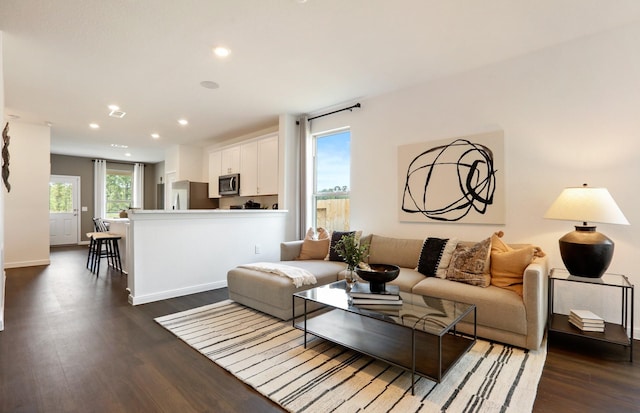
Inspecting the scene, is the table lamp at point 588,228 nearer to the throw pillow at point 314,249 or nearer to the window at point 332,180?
the throw pillow at point 314,249

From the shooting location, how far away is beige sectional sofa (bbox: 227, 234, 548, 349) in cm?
229

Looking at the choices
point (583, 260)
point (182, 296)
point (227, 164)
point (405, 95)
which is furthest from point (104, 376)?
point (227, 164)

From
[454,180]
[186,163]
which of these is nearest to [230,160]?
[186,163]

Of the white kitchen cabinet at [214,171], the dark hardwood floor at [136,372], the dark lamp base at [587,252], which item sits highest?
the white kitchen cabinet at [214,171]

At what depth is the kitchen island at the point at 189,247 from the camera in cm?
350

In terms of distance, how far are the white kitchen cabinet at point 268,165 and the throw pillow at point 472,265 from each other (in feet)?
10.5

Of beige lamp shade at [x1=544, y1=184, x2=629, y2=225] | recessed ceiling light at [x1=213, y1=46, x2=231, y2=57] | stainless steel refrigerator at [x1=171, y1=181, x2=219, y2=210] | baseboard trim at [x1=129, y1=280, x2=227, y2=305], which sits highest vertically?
recessed ceiling light at [x1=213, y1=46, x2=231, y2=57]

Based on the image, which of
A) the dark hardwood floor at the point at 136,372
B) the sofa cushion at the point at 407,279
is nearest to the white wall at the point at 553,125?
the sofa cushion at the point at 407,279

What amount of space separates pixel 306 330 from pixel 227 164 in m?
4.65

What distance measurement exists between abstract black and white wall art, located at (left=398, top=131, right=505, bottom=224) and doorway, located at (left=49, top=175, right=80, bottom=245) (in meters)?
9.37

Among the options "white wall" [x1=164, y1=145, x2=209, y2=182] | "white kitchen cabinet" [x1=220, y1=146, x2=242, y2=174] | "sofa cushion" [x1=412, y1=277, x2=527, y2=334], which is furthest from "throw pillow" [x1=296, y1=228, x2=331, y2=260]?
"white wall" [x1=164, y1=145, x2=209, y2=182]

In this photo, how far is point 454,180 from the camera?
3453 millimetres

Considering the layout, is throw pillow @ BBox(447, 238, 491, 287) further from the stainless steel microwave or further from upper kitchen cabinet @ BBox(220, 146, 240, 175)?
upper kitchen cabinet @ BBox(220, 146, 240, 175)

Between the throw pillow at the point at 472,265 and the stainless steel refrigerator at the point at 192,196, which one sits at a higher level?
the stainless steel refrigerator at the point at 192,196
